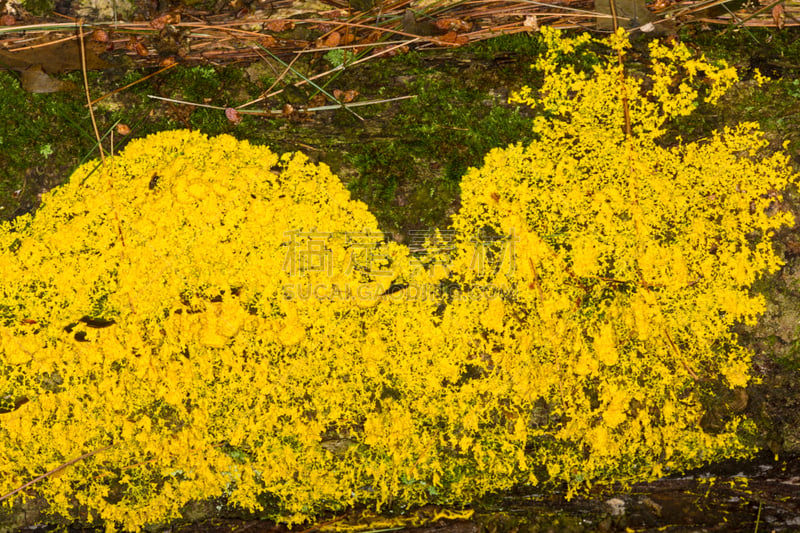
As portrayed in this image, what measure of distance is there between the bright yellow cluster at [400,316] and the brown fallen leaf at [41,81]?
21.1 inches

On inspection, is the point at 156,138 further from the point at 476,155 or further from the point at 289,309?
the point at 476,155

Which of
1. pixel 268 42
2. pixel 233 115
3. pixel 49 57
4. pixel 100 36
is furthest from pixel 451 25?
pixel 49 57

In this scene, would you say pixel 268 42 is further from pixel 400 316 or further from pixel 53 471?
pixel 53 471

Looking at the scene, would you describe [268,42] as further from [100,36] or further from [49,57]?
[49,57]

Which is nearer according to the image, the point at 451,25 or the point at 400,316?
the point at 400,316

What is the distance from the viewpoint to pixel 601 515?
2.17 m

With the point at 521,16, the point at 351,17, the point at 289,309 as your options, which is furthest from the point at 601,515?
the point at 351,17

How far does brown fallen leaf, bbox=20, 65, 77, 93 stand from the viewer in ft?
7.45

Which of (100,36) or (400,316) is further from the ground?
(100,36)

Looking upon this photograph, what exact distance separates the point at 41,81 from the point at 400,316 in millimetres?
2053

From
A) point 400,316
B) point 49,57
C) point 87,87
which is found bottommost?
point 400,316

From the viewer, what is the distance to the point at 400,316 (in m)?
2.10

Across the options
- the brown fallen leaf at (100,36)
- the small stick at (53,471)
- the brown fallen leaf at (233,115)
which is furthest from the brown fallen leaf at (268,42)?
the small stick at (53,471)

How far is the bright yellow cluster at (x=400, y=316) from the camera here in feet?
6.86
